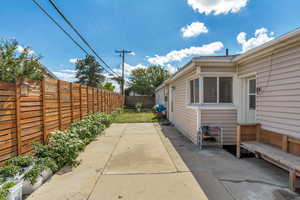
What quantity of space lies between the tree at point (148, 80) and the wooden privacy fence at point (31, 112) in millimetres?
18531

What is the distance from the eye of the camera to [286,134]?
9.88 ft

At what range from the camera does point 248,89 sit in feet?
14.8

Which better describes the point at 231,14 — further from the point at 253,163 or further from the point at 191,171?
the point at 191,171

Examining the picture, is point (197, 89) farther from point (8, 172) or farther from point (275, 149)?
point (8, 172)

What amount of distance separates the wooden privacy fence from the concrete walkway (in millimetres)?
929

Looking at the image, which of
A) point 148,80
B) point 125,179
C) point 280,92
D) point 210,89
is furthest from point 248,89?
point 148,80

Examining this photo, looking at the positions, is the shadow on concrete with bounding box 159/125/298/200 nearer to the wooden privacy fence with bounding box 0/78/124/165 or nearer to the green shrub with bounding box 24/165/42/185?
the green shrub with bounding box 24/165/42/185

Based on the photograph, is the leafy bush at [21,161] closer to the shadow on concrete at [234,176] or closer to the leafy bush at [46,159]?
the leafy bush at [46,159]

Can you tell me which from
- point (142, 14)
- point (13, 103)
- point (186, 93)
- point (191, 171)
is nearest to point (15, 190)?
point (13, 103)

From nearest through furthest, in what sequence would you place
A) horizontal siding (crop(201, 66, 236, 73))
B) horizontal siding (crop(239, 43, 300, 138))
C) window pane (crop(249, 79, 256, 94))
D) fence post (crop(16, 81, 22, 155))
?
fence post (crop(16, 81, 22, 155)) < horizontal siding (crop(239, 43, 300, 138)) < window pane (crop(249, 79, 256, 94)) < horizontal siding (crop(201, 66, 236, 73))

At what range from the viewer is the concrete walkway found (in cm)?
226

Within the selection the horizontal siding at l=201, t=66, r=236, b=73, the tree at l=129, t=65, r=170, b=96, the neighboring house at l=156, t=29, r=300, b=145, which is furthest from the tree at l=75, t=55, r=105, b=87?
the horizontal siding at l=201, t=66, r=236, b=73

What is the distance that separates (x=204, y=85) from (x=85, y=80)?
102ft

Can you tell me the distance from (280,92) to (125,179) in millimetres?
3787
